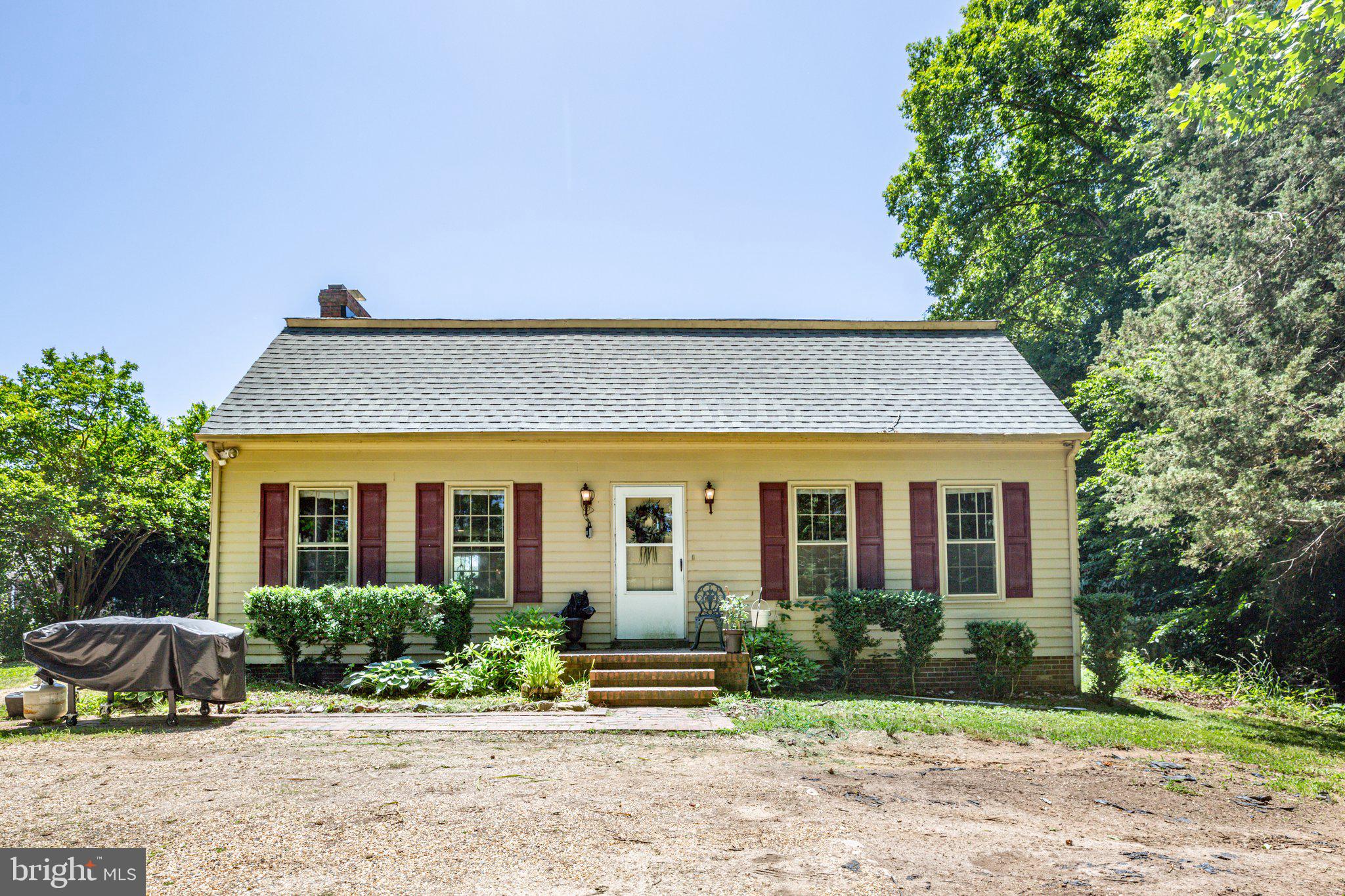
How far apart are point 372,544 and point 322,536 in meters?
0.68

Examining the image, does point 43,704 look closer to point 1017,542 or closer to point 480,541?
point 480,541

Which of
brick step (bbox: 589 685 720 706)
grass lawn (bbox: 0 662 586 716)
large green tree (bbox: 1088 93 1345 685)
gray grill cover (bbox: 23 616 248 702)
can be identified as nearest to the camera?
gray grill cover (bbox: 23 616 248 702)

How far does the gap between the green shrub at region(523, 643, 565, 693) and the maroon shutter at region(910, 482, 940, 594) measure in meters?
4.78

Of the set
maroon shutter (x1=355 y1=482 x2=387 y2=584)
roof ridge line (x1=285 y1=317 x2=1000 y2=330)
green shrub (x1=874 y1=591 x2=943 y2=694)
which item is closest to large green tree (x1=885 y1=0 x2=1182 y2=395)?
roof ridge line (x1=285 y1=317 x2=1000 y2=330)

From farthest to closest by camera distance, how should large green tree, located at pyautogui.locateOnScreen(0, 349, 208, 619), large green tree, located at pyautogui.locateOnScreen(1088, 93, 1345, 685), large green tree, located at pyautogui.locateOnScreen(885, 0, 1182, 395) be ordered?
large green tree, located at pyautogui.locateOnScreen(885, 0, 1182, 395), large green tree, located at pyautogui.locateOnScreen(0, 349, 208, 619), large green tree, located at pyautogui.locateOnScreen(1088, 93, 1345, 685)

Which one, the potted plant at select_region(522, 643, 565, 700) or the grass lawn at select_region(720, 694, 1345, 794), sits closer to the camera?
the grass lawn at select_region(720, 694, 1345, 794)

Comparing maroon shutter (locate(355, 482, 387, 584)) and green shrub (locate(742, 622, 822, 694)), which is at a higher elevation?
maroon shutter (locate(355, 482, 387, 584))

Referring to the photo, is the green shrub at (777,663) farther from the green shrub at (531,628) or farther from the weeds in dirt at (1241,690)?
the weeds in dirt at (1241,690)

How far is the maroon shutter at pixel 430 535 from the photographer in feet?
35.3

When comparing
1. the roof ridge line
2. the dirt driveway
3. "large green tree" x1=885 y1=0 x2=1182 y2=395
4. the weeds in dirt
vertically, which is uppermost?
"large green tree" x1=885 y1=0 x2=1182 y2=395

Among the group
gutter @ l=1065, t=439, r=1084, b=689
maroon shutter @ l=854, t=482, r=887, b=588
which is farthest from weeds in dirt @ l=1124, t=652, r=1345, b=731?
maroon shutter @ l=854, t=482, r=887, b=588

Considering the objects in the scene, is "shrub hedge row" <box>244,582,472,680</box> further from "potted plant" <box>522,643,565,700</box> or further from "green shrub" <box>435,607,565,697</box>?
"potted plant" <box>522,643,565,700</box>

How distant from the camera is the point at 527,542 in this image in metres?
10.8

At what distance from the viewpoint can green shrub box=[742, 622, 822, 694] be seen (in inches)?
390
